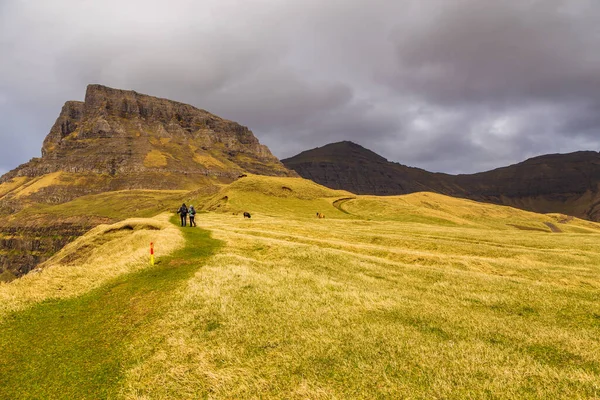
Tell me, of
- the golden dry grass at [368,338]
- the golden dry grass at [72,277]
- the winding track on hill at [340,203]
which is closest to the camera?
the golden dry grass at [368,338]

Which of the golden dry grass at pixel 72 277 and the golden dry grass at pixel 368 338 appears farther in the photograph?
the golden dry grass at pixel 72 277

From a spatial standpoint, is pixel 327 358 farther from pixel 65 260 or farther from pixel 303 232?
pixel 65 260

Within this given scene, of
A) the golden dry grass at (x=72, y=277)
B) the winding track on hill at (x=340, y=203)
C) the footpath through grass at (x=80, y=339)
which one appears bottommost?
the footpath through grass at (x=80, y=339)

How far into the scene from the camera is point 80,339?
A: 11602mm

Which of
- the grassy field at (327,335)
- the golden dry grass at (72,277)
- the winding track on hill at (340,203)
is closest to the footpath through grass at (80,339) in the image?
the grassy field at (327,335)

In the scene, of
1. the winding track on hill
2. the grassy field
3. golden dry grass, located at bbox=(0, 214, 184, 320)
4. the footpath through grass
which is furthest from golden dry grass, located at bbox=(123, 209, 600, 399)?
the winding track on hill

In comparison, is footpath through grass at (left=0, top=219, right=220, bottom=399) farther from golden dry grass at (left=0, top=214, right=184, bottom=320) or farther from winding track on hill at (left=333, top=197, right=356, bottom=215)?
winding track on hill at (left=333, top=197, right=356, bottom=215)

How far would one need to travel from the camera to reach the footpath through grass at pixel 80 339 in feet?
29.2

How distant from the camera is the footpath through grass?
29.2 ft

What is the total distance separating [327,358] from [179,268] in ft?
48.3

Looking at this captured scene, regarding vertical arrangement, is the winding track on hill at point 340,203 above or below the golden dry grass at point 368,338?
above

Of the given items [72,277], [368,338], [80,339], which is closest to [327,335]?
[368,338]

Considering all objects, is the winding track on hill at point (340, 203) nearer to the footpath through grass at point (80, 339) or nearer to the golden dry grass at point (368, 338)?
the golden dry grass at point (368, 338)

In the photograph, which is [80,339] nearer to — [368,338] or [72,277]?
[72,277]
